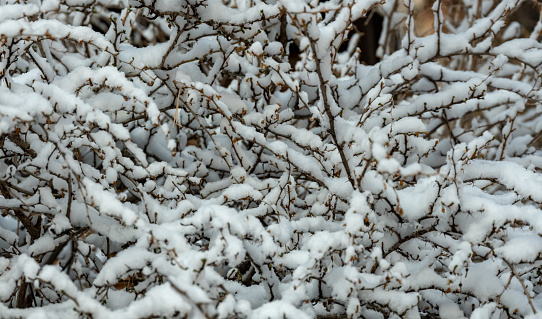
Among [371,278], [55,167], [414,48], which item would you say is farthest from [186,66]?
[371,278]

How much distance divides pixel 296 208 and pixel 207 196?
1.61 ft

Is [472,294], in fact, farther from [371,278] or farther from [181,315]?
[181,315]

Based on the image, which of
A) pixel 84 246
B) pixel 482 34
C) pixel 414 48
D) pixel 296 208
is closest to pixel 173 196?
pixel 84 246

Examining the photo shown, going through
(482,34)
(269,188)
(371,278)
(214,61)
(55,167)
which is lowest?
(371,278)

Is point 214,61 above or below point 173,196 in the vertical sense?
above

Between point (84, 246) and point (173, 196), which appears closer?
point (84, 246)

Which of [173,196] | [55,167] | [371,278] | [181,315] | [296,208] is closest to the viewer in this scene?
[181,315]

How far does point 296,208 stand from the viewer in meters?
2.84

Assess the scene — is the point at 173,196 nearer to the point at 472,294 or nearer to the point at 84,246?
the point at 84,246

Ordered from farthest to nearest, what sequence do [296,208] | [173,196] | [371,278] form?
1. [296,208]
2. [173,196]
3. [371,278]

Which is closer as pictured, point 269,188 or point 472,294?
point 472,294

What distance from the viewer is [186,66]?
2.96 meters

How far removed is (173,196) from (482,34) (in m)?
1.98

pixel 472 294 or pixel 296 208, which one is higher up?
pixel 296 208
